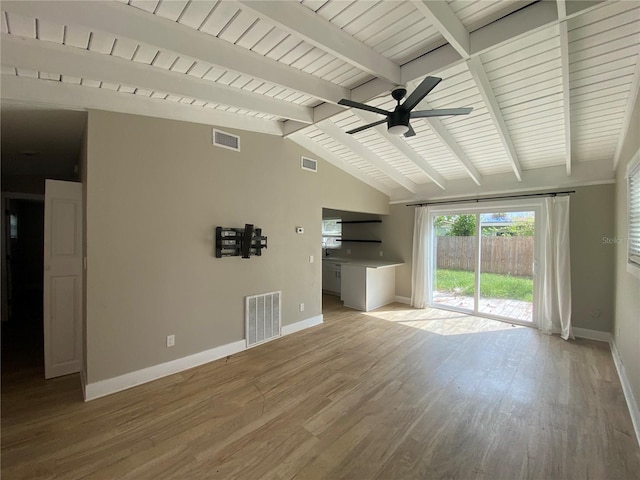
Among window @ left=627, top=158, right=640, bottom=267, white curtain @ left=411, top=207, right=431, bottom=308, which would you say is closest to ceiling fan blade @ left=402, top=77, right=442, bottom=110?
window @ left=627, top=158, right=640, bottom=267

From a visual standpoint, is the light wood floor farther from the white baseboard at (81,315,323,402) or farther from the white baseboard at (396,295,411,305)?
the white baseboard at (396,295,411,305)

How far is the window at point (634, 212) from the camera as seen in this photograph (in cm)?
244

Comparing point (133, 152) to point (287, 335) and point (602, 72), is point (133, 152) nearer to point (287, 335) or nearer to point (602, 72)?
point (287, 335)

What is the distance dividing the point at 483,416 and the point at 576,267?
11.0ft

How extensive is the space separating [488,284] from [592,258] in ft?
4.95

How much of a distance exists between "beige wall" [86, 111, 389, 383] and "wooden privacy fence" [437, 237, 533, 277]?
3.42m

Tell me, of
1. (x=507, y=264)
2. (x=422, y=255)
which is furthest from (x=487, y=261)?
(x=422, y=255)

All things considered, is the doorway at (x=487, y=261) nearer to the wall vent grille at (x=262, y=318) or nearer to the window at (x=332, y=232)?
the window at (x=332, y=232)

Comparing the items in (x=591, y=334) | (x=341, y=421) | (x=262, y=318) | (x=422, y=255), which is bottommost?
(x=341, y=421)

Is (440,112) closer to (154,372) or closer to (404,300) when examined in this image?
(154,372)

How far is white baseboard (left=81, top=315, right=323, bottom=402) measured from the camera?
99.5 inches

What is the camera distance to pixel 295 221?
4.29 metres

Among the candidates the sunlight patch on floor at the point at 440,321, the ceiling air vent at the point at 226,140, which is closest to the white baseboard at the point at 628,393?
the sunlight patch on floor at the point at 440,321

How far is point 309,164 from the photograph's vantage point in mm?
4461
